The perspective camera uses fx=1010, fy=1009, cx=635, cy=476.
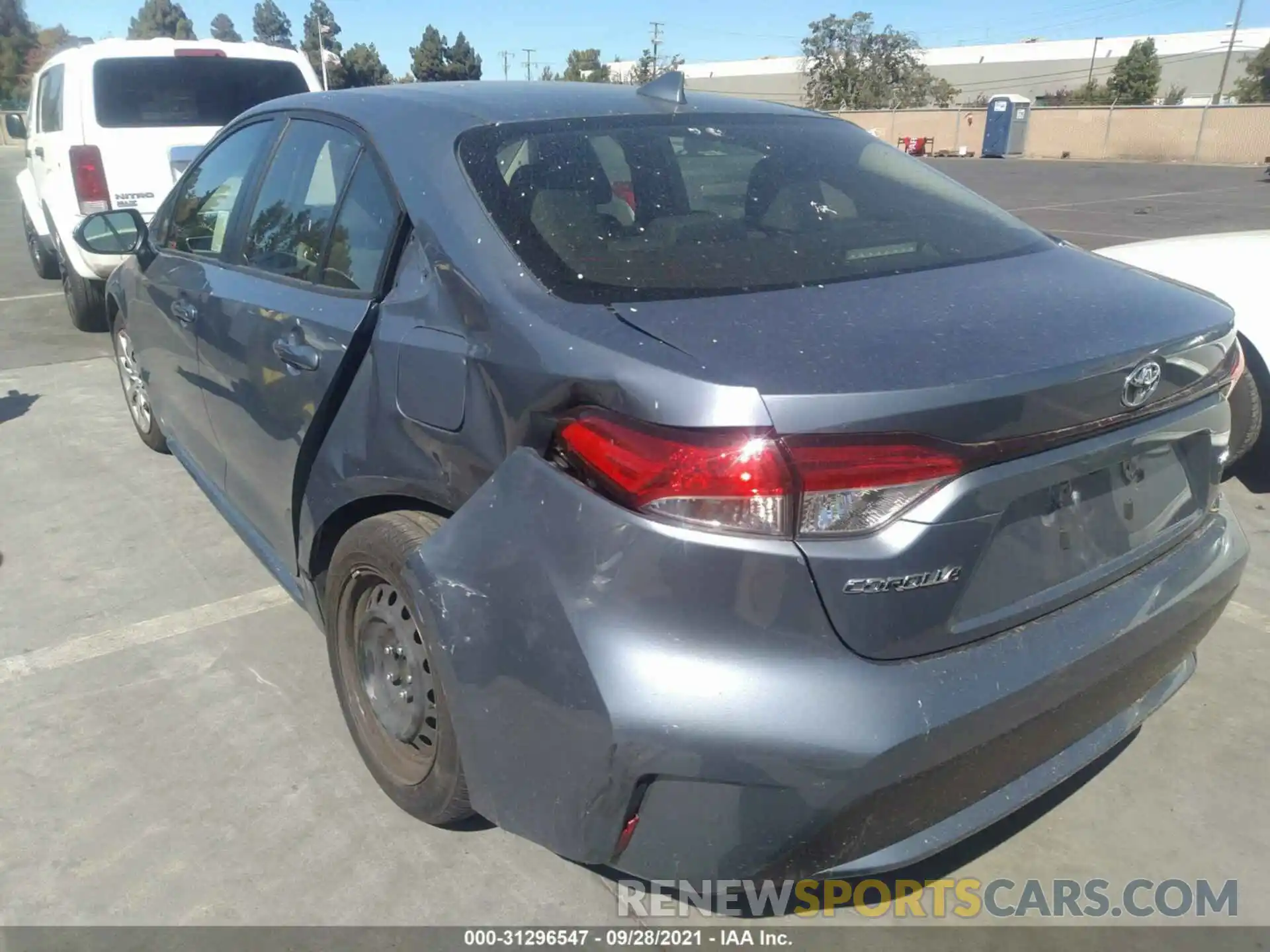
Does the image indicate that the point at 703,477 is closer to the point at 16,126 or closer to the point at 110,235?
the point at 110,235

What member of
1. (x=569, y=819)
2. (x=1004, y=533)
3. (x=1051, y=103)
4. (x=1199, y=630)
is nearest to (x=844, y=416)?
(x=1004, y=533)

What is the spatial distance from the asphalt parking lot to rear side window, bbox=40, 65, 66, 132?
175 inches

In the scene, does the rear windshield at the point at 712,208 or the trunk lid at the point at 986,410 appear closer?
the trunk lid at the point at 986,410

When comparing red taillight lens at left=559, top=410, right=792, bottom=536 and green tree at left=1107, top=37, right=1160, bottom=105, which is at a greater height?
red taillight lens at left=559, top=410, right=792, bottom=536

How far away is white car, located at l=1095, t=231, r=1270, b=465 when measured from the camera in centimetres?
402

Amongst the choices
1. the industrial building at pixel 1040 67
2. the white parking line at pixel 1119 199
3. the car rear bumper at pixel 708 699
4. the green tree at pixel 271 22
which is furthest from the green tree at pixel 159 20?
the car rear bumper at pixel 708 699

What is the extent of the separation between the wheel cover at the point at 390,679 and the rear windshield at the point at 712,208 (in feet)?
2.81

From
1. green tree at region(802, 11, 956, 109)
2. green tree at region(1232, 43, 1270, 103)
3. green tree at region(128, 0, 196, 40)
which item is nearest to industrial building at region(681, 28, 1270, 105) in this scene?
green tree at region(802, 11, 956, 109)

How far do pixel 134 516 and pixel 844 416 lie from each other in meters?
3.69

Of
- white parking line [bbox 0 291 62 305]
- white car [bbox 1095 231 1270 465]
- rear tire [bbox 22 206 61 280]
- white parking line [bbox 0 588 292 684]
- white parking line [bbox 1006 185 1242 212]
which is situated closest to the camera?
white parking line [bbox 0 588 292 684]

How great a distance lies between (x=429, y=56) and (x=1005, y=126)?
2289 inches

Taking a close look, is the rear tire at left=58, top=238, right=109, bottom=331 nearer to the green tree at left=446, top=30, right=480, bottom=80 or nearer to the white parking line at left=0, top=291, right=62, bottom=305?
the white parking line at left=0, top=291, right=62, bottom=305

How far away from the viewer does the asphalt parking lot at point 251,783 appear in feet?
7.52

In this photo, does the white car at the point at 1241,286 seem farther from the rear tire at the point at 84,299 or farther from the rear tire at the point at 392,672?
the rear tire at the point at 84,299
